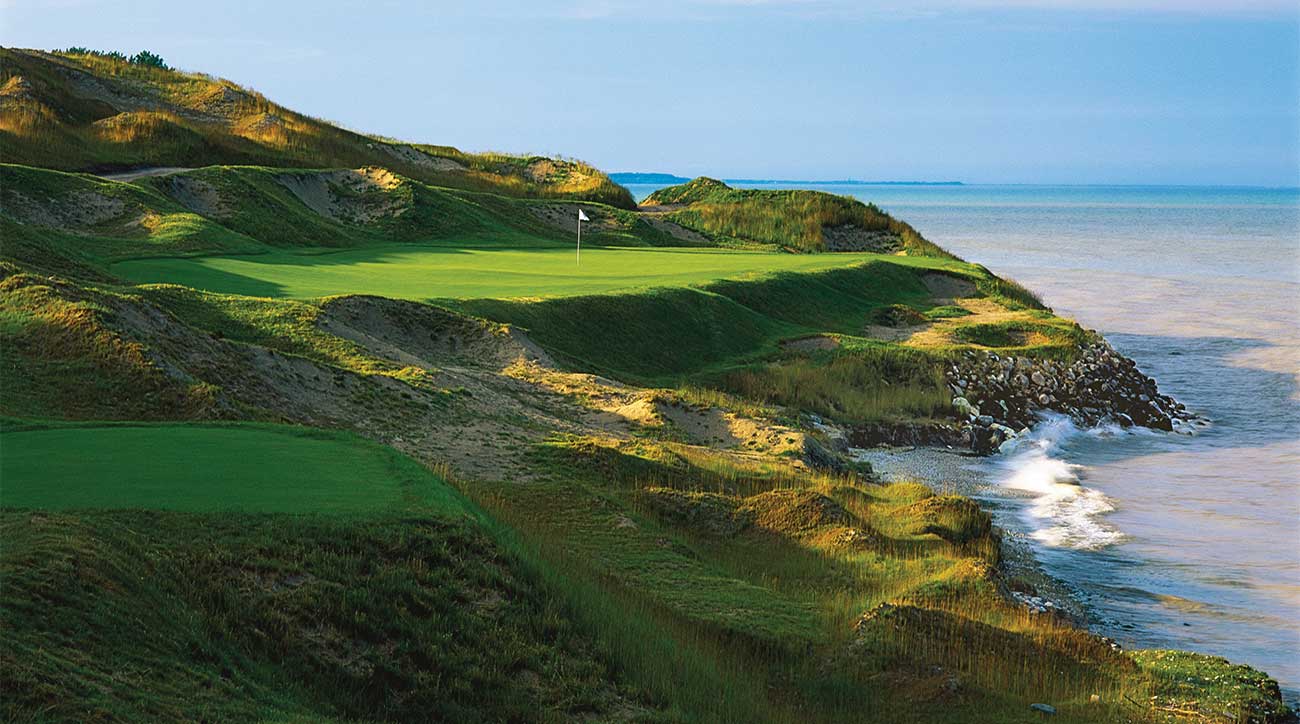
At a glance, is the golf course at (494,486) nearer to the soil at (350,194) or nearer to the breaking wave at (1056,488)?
the breaking wave at (1056,488)

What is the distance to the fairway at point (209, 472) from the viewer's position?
8.85 meters

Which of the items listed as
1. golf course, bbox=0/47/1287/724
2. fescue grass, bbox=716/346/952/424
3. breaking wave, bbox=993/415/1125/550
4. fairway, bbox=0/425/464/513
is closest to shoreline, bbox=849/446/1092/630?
golf course, bbox=0/47/1287/724

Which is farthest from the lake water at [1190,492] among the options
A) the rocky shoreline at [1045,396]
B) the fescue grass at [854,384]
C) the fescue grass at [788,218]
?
the fescue grass at [788,218]

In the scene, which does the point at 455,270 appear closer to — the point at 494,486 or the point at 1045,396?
the point at 1045,396

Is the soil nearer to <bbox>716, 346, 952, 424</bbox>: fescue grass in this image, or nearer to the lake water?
<bbox>716, 346, 952, 424</bbox>: fescue grass

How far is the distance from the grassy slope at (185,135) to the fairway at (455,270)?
9.68 metres

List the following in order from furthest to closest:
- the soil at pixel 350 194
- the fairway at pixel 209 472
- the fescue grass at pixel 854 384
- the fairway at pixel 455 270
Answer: the soil at pixel 350 194
the fescue grass at pixel 854 384
the fairway at pixel 455 270
the fairway at pixel 209 472

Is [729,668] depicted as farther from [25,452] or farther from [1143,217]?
[1143,217]

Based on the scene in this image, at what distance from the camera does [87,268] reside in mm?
20609

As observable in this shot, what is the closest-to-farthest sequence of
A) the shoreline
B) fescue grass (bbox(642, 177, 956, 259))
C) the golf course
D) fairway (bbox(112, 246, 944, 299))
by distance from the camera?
the golf course
the shoreline
fairway (bbox(112, 246, 944, 299))
fescue grass (bbox(642, 177, 956, 259))

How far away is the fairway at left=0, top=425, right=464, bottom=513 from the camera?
348 inches

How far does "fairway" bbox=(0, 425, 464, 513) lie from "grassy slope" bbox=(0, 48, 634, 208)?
25.3 metres

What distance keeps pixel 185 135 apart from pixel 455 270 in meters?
15.1

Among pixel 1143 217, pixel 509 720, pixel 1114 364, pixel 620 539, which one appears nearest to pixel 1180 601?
pixel 620 539
